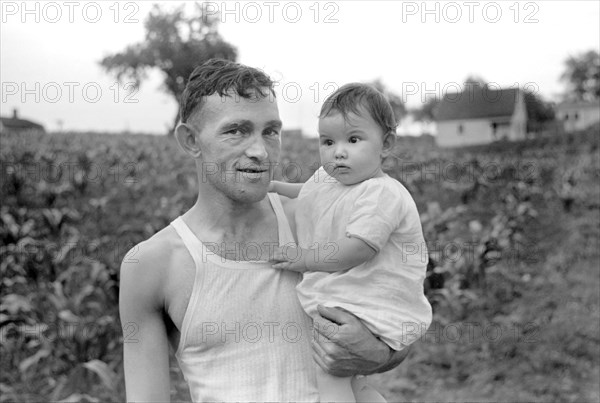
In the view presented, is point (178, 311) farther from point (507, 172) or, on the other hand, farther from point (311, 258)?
point (507, 172)

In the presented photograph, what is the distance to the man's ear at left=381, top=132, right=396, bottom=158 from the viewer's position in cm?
204

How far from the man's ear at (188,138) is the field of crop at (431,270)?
3398mm

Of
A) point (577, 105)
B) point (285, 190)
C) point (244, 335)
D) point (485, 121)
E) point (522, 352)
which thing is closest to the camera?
point (244, 335)

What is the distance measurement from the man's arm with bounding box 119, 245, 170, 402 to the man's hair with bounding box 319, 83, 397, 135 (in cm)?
66

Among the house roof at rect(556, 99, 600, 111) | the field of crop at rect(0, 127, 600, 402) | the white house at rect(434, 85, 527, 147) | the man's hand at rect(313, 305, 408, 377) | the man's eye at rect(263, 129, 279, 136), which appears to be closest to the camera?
the man's hand at rect(313, 305, 408, 377)

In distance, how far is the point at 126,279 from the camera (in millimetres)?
2000

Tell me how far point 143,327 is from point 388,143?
2.90 feet

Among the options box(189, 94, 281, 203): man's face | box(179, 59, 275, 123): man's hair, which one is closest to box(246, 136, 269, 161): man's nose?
box(189, 94, 281, 203): man's face

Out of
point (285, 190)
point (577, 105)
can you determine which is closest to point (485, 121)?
point (577, 105)

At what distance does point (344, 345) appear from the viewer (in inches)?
74.1

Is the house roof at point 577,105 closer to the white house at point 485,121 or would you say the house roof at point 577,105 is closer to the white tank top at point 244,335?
the white house at point 485,121

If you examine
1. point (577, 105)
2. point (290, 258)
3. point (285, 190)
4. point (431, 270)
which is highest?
point (577, 105)

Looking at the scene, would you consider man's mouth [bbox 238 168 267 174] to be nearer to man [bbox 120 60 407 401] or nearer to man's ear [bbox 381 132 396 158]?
man [bbox 120 60 407 401]

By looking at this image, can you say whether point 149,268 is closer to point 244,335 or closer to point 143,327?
point 143,327
